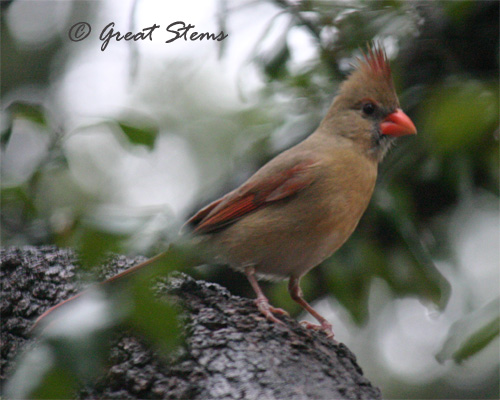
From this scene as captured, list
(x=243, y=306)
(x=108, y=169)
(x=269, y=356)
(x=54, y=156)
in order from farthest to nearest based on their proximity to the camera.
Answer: (x=108, y=169) → (x=54, y=156) → (x=243, y=306) → (x=269, y=356)

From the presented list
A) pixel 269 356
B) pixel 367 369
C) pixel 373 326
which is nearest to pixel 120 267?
pixel 269 356

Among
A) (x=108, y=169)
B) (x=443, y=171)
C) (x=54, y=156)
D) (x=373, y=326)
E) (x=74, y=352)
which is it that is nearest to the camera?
(x=74, y=352)

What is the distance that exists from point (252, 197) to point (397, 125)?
0.94 metres

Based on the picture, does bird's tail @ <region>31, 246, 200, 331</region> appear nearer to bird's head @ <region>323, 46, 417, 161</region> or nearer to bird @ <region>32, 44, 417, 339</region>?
bird @ <region>32, 44, 417, 339</region>

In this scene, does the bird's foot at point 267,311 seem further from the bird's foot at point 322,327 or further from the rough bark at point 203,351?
the bird's foot at point 322,327

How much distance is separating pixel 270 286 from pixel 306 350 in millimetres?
1571

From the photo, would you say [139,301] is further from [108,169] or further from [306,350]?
[108,169]

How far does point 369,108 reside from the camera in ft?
12.0

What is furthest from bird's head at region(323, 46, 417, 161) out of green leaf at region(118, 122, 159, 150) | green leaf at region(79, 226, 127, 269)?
green leaf at region(79, 226, 127, 269)

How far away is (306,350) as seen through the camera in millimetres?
2346

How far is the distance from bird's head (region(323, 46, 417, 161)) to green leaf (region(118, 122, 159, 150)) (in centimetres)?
166

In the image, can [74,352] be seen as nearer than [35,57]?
Yes

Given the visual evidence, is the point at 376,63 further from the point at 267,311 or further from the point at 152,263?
the point at 152,263

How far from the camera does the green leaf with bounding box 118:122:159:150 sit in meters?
2.18
